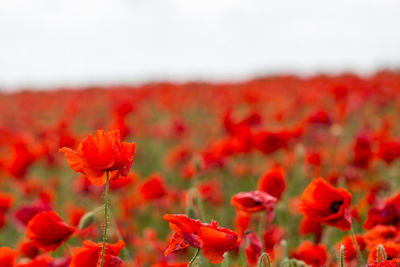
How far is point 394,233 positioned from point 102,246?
724mm

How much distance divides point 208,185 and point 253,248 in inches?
71.9

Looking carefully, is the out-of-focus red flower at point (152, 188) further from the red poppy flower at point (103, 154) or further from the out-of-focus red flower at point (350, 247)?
the red poppy flower at point (103, 154)

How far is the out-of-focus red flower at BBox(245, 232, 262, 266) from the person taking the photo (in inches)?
52.1

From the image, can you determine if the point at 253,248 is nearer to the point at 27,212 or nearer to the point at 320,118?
the point at 27,212

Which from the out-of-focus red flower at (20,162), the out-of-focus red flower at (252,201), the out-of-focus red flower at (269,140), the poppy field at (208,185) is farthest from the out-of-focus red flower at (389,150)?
the out-of-focus red flower at (20,162)

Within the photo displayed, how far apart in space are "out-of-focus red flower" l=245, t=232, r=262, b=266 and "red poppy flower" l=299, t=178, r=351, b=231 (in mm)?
157

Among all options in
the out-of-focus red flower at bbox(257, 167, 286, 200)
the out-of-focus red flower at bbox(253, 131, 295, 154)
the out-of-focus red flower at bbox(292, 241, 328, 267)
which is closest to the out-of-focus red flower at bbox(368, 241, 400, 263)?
the out-of-focus red flower at bbox(292, 241, 328, 267)

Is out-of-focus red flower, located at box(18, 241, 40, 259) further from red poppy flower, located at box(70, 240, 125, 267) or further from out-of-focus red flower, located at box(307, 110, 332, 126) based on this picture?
out-of-focus red flower, located at box(307, 110, 332, 126)

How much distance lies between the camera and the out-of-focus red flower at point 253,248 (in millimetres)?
1322

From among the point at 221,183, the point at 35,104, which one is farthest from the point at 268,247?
the point at 35,104

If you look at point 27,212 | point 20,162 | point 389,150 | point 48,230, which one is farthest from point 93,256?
point 20,162

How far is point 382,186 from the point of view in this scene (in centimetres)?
265

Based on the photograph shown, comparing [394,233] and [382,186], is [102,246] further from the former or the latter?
[382,186]

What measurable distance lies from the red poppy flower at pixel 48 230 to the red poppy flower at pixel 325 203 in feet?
1.95
